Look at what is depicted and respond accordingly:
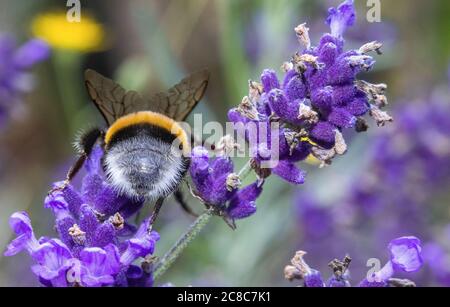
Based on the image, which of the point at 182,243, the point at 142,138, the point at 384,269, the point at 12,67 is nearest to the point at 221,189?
the point at 182,243

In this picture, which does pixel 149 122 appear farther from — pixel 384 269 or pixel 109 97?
pixel 384 269

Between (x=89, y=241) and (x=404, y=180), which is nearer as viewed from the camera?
(x=89, y=241)

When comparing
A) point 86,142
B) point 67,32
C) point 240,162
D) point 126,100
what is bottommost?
point 86,142

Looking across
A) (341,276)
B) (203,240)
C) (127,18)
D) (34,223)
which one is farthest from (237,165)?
(127,18)

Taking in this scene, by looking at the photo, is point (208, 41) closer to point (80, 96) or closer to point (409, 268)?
point (80, 96)

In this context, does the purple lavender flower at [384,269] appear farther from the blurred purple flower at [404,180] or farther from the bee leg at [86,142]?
the blurred purple flower at [404,180]

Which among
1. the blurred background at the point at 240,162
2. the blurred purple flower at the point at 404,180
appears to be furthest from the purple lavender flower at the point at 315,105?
the blurred purple flower at the point at 404,180
